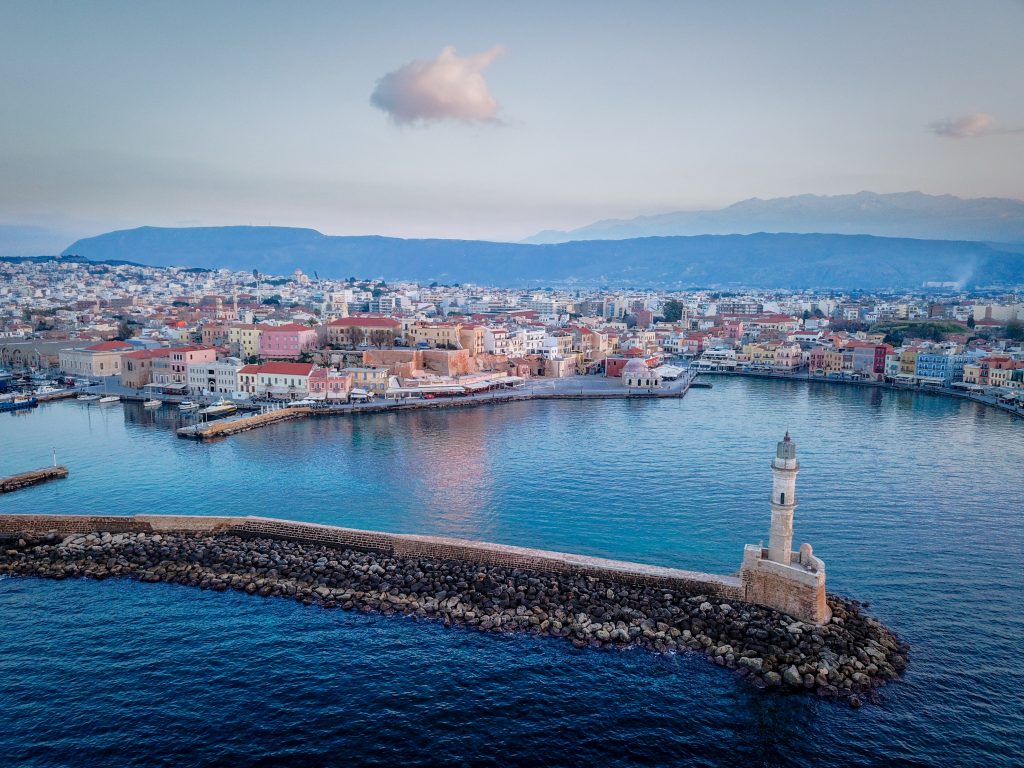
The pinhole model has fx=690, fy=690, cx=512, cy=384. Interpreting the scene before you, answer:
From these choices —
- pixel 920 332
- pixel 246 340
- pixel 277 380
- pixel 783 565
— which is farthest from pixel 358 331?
pixel 920 332

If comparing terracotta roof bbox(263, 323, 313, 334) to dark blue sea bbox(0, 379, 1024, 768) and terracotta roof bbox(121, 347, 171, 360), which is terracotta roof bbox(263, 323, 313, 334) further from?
dark blue sea bbox(0, 379, 1024, 768)

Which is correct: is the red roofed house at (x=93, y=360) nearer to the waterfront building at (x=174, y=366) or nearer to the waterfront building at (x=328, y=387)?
the waterfront building at (x=174, y=366)

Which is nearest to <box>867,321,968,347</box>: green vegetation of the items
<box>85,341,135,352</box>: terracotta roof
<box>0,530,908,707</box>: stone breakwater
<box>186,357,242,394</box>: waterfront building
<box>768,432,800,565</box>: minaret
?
<box>186,357,242,394</box>: waterfront building

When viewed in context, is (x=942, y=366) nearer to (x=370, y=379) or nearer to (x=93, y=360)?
(x=370, y=379)

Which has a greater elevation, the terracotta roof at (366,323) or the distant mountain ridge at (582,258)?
the distant mountain ridge at (582,258)

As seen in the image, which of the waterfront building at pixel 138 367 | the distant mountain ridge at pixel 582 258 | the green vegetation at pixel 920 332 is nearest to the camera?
the waterfront building at pixel 138 367

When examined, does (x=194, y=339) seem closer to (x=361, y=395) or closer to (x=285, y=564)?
(x=361, y=395)

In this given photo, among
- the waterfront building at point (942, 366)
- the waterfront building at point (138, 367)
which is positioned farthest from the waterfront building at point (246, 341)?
the waterfront building at point (942, 366)
